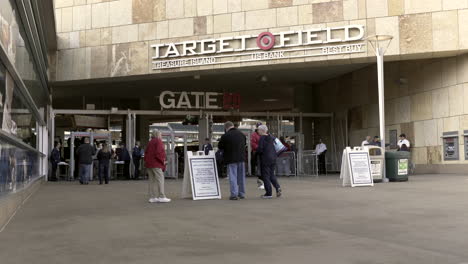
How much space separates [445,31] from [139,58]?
1194cm

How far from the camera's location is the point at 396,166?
16812 millimetres

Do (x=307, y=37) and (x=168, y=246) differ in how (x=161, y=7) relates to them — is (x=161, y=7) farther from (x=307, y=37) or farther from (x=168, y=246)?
(x=168, y=246)

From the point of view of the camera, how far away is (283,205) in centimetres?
1002

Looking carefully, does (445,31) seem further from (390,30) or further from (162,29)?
(162,29)

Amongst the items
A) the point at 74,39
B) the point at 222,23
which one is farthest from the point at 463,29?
the point at 74,39

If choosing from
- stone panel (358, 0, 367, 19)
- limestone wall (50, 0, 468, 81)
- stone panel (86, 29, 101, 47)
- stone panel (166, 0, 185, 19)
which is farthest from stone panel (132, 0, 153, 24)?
stone panel (358, 0, 367, 19)

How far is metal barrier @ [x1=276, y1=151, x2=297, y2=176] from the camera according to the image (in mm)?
23234

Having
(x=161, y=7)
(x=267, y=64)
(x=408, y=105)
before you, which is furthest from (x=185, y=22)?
(x=408, y=105)

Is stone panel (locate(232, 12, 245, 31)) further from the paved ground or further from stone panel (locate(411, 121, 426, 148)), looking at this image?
the paved ground

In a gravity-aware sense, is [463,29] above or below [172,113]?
above

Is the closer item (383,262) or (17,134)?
(383,262)

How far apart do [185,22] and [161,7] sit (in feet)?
4.57

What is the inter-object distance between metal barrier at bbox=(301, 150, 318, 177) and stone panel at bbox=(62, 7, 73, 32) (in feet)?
38.7

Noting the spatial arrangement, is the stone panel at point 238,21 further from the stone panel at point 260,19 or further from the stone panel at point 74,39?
the stone panel at point 74,39
